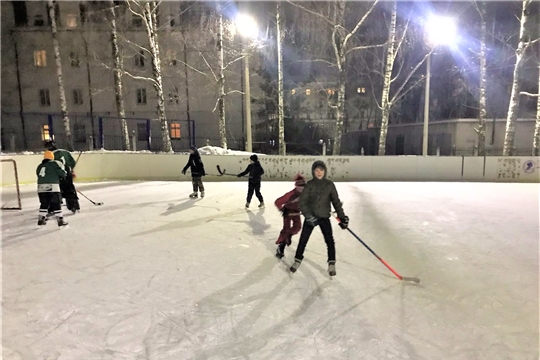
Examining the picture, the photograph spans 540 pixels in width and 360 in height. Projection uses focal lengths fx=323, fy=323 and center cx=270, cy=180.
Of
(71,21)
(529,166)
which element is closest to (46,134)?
(71,21)

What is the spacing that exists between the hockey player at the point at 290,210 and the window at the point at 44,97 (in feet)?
80.2

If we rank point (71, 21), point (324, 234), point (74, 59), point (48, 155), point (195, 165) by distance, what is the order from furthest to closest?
point (71, 21) < point (74, 59) < point (195, 165) < point (48, 155) < point (324, 234)

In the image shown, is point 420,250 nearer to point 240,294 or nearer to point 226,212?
point 240,294

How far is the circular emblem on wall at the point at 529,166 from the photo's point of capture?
45.4 ft

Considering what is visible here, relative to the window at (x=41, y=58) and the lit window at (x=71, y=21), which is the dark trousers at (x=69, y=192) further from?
the window at (x=41, y=58)

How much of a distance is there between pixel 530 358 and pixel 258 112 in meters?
21.7

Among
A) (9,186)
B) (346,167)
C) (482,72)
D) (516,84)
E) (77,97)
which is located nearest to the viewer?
(9,186)

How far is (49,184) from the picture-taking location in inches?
246

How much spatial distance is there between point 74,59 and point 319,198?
24.1 metres

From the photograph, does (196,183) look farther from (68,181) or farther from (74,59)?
(74,59)

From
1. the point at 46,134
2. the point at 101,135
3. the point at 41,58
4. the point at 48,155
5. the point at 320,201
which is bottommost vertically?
the point at 320,201

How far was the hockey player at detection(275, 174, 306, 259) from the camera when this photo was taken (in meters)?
4.77

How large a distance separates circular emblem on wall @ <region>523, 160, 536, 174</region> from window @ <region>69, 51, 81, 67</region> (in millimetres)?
26349

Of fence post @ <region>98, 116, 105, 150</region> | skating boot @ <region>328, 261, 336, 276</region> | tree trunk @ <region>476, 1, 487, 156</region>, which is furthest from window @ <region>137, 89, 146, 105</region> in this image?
skating boot @ <region>328, 261, 336, 276</region>
